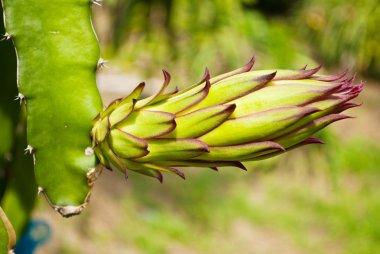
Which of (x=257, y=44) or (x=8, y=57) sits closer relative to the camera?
(x=8, y=57)

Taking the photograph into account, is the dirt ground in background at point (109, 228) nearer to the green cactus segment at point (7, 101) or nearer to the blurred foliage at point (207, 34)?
the blurred foliage at point (207, 34)

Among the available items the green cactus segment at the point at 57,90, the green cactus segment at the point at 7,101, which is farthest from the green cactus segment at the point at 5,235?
the green cactus segment at the point at 7,101

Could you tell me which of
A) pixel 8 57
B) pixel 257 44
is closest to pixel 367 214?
pixel 257 44

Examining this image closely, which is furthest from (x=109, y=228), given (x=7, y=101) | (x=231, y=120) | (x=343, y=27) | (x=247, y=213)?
(x=231, y=120)

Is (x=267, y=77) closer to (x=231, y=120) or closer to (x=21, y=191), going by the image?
(x=231, y=120)

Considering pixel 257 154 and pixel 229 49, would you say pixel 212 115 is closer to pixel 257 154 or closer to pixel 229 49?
pixel 257 154

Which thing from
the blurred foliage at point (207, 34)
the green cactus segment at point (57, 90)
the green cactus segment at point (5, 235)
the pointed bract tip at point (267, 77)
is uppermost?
the pointed bract tip at point (267, 77)

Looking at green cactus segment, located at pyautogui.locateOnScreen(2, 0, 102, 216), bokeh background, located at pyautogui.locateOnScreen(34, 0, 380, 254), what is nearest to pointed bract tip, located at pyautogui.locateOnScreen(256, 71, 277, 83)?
green cactus segment, located at pyautogui.locateOnScreen(2, 0, 102, 216)
